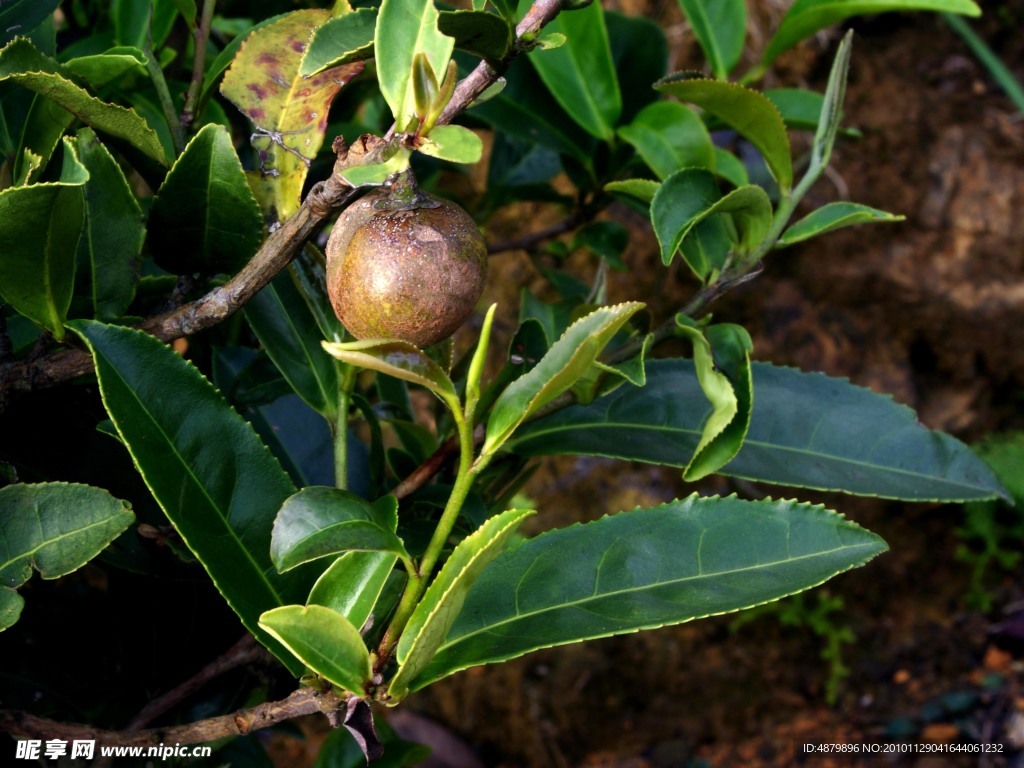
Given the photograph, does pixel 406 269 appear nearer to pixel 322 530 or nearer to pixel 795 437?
pixel 322 530

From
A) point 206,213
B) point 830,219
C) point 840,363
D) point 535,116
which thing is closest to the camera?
point 206,213

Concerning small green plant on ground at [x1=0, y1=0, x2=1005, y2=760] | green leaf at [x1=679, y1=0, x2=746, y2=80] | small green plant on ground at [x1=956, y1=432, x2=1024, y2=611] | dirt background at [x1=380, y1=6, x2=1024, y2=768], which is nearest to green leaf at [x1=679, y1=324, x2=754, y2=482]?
small green plant on ground at [x1=0, y1=0, x2=1005, y2=760]

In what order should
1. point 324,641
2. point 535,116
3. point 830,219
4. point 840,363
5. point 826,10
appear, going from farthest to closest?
point 840,363, point 535,116, point 826,10, point 830,219, point 324,641

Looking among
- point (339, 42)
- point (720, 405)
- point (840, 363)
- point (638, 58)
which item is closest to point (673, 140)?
point (638, 58)

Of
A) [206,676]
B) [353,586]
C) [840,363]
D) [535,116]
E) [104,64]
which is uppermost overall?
[104,64]

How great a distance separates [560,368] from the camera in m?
0.59

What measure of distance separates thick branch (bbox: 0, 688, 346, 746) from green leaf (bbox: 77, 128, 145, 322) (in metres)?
0.35

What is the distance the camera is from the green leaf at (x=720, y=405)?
2.39ft

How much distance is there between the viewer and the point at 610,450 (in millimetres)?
909

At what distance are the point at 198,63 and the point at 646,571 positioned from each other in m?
0.61

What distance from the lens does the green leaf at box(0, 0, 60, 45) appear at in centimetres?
77

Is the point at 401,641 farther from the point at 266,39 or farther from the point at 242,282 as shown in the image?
the point at 266,39

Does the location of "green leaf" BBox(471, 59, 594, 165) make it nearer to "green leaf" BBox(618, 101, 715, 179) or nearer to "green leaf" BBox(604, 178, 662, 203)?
"green leaf" BBox(618, 101, 715, 179)

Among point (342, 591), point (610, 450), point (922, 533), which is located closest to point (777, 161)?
point (610, 450)
